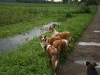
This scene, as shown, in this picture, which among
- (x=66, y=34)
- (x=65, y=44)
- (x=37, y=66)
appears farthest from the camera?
(x=66, y=34)

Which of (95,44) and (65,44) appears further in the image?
(95,44)

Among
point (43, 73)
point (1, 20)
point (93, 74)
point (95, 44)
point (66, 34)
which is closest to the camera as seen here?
point (93, 74)

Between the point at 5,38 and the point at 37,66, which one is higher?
the point at 37,66

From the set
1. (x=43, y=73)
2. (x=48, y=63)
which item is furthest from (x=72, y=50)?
(x=43, y=73)

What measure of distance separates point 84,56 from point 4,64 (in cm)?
347

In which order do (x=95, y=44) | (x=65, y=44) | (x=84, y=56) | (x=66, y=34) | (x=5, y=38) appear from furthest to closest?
(x=5, y=38), (x=95, y=44), (x=66, y=34), (x=84, y=56), (x=65, y=44)

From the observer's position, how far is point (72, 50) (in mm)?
10734

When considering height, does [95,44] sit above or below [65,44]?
below

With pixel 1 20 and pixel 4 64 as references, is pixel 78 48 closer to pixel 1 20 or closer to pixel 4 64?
pixel 4 64

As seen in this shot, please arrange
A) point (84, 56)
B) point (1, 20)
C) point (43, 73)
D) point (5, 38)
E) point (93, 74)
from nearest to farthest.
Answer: point (93, 74) < point (43, 73) < point (84, 56) < point (5, 38) < point (1, 20)

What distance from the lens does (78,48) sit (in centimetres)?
1114

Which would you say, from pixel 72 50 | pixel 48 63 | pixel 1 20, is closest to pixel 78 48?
pixel 72 50

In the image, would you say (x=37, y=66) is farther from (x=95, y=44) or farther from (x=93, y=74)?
(x=95, y=44)

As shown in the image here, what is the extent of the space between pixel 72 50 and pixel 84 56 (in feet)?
3.54
